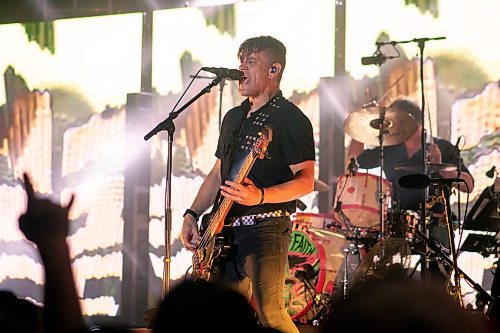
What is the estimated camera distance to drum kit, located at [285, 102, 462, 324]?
7.28 metres

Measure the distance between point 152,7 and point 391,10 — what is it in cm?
258

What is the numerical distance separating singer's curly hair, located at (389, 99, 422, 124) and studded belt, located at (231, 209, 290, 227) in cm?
371

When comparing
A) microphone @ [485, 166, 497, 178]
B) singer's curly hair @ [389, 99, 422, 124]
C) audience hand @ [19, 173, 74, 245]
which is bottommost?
microphone @ [485, 166, 497, 178]

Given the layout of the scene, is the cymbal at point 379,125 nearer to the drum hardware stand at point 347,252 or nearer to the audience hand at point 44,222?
the drum hardware stand at point 347,252

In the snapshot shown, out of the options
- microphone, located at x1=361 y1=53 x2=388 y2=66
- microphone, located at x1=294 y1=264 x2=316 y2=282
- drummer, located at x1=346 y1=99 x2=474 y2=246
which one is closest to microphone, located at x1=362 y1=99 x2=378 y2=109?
drummer, located at x1=346 y1=99 x2=474 y2=246

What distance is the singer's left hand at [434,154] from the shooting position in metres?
7.52

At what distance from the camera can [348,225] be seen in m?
7.48

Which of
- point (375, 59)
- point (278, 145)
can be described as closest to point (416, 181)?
point (278, 145)

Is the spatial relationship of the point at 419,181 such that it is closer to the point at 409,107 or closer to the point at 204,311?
the point at 409,107

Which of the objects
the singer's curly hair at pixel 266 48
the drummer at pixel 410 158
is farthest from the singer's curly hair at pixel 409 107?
the singer's curly hair at pixel 266 48

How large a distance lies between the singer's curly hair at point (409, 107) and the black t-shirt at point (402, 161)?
27 cm

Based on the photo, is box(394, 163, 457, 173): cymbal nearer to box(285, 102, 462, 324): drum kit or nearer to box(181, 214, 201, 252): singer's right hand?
box(285, 102, 462, 324): drum kit

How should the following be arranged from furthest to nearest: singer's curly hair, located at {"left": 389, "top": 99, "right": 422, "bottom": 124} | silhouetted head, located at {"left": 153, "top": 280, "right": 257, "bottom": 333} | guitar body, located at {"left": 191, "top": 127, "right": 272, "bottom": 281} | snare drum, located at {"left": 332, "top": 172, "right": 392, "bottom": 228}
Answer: singer's curly hair, located at {"left": 389, "top": 99, "right": 422, "bottom": 124}, snare drum, located at {"left": 332, "top": 172, "right": 392, "bottom": 228}, guitar body, located at {"left": 191, "top": 127, "right": 272, "bottom": 281}, silhouetted head, located at {"left": 153, "top": 280, "right": 257, "bottom": 333}

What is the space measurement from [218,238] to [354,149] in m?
3.86
